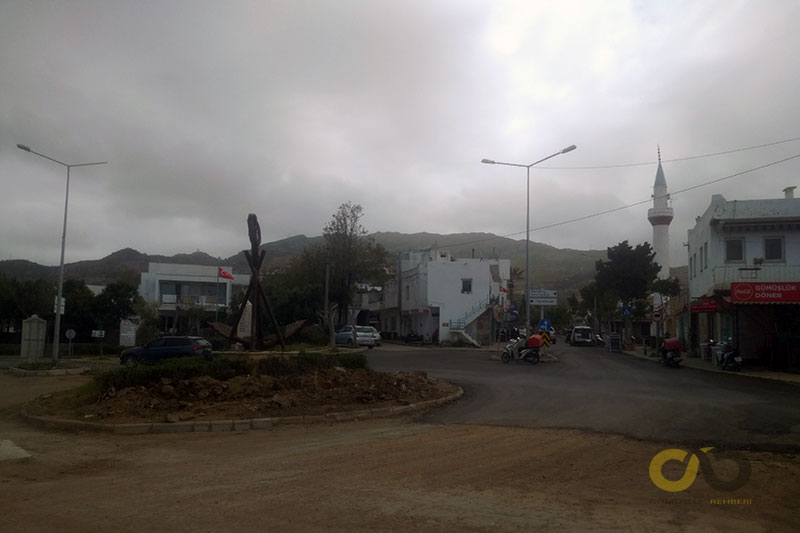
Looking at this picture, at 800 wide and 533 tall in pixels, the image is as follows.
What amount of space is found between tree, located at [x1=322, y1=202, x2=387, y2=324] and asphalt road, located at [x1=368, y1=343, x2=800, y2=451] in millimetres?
31098

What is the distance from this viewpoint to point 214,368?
14234 mm

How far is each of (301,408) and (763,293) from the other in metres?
20.9

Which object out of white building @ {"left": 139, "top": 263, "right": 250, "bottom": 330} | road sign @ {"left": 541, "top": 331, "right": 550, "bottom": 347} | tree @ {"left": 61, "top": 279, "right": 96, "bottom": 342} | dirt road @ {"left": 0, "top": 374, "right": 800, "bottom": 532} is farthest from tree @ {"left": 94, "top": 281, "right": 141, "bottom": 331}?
dirt road @ {"left": 0, "top": 374, "right": 800, "bottom": 532}

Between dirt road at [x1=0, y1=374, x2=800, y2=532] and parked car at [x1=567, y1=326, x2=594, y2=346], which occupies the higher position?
parked car at [x1=567, y1=326, x2=594, y2=346]

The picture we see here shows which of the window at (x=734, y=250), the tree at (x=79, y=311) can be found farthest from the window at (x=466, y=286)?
the tree at (x=79, y=311)

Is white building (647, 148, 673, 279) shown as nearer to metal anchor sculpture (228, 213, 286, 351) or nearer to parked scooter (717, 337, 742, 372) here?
parked scooter (717, 337, 742, 372)

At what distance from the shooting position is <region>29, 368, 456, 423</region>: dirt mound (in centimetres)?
1220

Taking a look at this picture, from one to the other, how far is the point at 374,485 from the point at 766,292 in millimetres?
23440

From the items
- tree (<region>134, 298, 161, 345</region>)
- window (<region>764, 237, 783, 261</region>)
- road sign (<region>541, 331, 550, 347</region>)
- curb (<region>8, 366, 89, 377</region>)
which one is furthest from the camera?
tree (<region>134, 298, 161, 345</region>)

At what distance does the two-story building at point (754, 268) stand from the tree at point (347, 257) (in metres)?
28.8

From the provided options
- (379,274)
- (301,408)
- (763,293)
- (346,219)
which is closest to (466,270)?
(379,274)

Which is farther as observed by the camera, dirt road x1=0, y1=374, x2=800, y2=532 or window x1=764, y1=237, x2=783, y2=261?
window x1=764, y1=237, x2=783, y2=261

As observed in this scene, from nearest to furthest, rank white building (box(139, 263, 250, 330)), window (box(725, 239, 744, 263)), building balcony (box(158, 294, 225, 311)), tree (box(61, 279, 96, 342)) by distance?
window (box(725, 239, 744, 263)) < tree (box(61, 279, 96, 342)) < building balcony (box(158, 294, 225, 311)) < white building (box(139, 263, 250, 330))

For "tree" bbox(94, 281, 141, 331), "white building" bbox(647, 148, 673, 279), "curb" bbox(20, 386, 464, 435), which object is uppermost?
"white building" bbox(647, 148, 673, 279)
